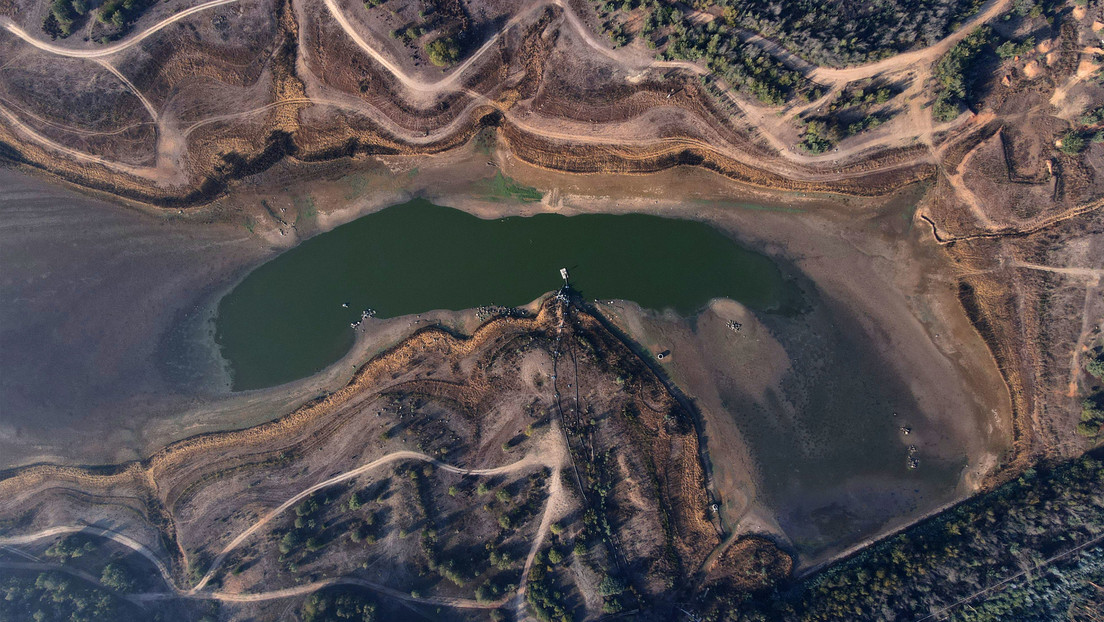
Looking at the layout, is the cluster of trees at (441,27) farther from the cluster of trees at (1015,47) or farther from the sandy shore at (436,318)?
the cluster of trees at (1015,47)

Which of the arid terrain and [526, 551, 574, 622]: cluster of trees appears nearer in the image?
the arid terrain

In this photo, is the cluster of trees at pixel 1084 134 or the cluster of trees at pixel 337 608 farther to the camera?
the cluster of trees at pixel 337 608

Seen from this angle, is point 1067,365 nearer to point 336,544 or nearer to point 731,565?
point 731,565

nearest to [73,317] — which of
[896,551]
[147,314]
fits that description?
[147,314]

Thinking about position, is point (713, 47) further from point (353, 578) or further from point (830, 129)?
point (353, 578)

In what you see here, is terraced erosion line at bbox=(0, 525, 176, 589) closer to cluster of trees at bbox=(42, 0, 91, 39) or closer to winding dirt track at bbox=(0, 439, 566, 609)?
winding dirt track at bbox=(0, 439, 566, 609)

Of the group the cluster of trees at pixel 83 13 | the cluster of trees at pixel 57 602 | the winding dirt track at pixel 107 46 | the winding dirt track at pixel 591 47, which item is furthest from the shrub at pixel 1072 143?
the cluster of trees at pixel 57 602

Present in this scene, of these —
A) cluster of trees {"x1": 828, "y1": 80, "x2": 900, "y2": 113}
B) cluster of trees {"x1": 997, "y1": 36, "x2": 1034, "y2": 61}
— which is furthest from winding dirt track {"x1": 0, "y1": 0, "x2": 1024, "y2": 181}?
cluster of trees {"x1": 997, "y1": 36, "x2": 1034, "y2": 61}
